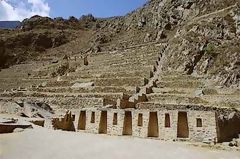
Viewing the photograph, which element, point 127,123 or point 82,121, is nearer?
point 127,123

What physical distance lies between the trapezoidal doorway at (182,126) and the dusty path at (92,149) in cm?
246

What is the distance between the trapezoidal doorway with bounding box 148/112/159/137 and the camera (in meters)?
17.8

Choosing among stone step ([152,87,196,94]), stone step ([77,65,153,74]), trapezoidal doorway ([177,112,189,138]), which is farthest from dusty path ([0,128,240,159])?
stone step ([77,65,153,74])

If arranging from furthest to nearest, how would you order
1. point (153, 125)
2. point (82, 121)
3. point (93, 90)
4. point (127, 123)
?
point (93, 90) < point (82, 121) < point (127, 123) < point (153, 125)

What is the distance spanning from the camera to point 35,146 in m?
14.4

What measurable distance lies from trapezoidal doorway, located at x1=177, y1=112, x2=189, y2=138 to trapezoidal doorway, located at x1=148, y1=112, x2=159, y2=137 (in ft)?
3.57

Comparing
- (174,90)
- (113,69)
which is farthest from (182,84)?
(113,69)

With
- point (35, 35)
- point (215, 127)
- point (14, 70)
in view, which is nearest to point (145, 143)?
point (215, 127)

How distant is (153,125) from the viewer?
18.1 metres

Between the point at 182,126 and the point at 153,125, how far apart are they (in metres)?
1.47

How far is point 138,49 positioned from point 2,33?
43030mm

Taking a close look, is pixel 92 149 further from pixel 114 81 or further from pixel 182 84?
pixel 114 81

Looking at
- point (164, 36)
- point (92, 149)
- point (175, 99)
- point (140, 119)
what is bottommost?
point (92, 149)

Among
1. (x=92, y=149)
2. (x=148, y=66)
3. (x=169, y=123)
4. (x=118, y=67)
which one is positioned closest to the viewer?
(x=92, y=149)
